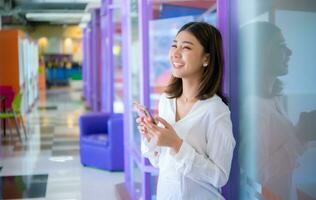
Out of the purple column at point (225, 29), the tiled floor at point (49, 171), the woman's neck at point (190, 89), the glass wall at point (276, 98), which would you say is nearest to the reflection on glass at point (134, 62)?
the tiled floor at point (49, 171)

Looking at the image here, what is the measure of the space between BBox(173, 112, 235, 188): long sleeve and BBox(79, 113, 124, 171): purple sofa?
4.56 meters

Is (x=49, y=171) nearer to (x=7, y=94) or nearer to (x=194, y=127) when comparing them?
(x=7, y=94)

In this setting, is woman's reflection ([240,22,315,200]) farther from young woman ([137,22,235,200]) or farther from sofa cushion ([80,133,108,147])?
sofa cushion ([80,133,108,147])

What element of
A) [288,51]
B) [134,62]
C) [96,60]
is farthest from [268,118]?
[96,60]

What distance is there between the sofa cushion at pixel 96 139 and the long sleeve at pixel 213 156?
15.7ft

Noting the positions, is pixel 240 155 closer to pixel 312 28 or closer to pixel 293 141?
pixel 293 141

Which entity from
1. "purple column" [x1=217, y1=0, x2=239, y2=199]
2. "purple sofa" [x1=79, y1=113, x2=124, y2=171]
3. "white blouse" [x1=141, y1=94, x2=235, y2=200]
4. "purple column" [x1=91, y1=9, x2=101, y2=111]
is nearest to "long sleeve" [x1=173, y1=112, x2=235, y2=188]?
"white blouse" [x1=141, y1=94, x2=235, y2=200]

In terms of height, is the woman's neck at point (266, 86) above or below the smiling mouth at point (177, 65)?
below

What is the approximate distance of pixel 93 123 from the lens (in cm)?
697

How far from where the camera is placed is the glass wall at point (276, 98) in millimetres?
1633

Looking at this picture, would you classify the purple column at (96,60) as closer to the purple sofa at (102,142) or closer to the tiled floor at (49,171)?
the tiled floor at (49,171)

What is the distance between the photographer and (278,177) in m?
1.87

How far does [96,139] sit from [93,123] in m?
0.40

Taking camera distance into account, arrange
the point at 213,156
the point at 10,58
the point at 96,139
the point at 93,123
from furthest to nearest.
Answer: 1. the point at 10,58
2. the point at 93,123
3. the point at 96,139
4. the point at 213,156
